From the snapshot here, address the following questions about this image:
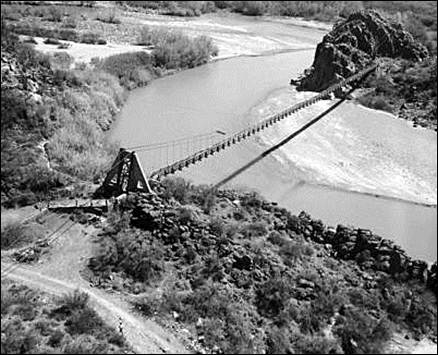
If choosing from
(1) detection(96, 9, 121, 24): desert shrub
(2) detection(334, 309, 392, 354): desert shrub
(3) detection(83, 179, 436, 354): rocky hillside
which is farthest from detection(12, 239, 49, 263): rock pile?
(1) detection(96, 9, 121, 24): desert shrub

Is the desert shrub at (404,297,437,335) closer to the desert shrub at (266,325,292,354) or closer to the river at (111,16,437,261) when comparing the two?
the river at (111,16,437,261)

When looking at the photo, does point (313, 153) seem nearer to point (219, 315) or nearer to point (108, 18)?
point (219, 315)

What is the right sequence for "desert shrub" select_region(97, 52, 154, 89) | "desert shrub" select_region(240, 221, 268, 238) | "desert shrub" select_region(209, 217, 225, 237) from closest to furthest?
"desert shrub" select_region(209, 217, 225, 237)
"desert shrub" select_region(240, 221, 268, 238)
"desert shrub" select_region(97, 52, 154, 89)

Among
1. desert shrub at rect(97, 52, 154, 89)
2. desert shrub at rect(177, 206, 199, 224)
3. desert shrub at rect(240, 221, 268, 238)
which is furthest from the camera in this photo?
desert shrub at rect(97, 52, 154, 89)

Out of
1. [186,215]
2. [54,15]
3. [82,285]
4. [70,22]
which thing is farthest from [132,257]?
[54,15]

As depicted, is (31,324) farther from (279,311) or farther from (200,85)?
(200,85)

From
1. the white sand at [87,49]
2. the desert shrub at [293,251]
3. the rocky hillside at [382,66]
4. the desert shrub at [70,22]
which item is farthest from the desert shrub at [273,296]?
the desert shrub at [70,22]

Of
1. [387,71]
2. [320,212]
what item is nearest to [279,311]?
[320,212]
